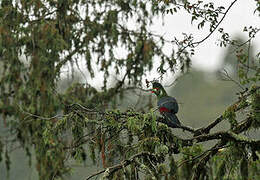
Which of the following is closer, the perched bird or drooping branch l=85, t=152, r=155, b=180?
drooping branch l=85, t=152, r=155, b=180

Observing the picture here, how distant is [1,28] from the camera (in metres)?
6.66

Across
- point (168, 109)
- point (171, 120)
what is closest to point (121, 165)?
point (171, 120)

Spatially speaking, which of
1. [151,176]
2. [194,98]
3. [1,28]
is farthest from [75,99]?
[194,98]

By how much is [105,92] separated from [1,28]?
7.68 ft

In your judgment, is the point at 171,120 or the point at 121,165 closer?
the point at 121,165

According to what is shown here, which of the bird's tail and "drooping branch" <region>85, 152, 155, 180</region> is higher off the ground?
the bird's tail

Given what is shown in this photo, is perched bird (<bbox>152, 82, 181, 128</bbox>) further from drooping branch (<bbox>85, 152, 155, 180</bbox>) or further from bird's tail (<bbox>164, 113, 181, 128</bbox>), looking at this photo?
drooping branch (<bbox>85, 152, 155, 180</bbox>)

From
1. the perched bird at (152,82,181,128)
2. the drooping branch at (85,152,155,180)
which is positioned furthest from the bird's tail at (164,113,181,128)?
the drooping branch at (85,152,155,180)

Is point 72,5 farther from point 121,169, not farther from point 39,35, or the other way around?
point 121,169

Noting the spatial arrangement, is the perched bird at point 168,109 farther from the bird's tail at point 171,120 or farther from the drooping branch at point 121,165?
the drooping branch at point 121,165

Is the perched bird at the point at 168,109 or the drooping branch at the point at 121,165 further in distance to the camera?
the perched bird at the point at 168,109

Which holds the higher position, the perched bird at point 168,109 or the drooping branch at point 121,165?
the perched bird at point 168,109

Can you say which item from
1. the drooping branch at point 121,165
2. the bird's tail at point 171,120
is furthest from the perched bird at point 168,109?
the drooping branch at point 121,165

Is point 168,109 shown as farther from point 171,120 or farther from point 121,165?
point 121,165
